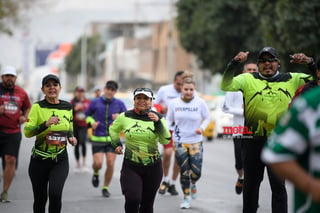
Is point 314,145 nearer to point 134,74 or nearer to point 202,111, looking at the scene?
point 202,111

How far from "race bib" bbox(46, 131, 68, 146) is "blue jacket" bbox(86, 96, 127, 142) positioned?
471cm

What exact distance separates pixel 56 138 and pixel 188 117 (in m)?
3.58

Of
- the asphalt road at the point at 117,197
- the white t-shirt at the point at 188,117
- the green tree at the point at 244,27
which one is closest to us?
the asphalt road at the point at 117,197

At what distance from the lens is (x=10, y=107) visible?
40.7ft

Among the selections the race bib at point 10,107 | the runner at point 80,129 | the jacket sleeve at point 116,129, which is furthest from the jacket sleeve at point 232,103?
the runner at point 80,129

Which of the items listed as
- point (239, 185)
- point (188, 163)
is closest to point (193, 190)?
point (188, 163)

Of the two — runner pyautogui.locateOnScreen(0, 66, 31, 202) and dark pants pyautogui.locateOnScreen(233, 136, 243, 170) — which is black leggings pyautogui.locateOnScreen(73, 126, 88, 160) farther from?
dark pants pyautogui.locateOnScreen(233, 136, 243, 170)

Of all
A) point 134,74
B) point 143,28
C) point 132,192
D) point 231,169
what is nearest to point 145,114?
point 132,192

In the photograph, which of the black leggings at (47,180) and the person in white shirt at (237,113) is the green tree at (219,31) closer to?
the person in white shirt at (237,113)

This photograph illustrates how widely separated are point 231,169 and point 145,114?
34.2 feet

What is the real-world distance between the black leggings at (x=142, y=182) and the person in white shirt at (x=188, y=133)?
3318 mm

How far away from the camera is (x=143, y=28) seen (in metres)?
133

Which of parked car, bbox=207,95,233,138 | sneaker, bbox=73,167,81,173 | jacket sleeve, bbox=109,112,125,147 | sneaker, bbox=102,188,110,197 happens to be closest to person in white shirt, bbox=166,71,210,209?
sneaker, bbox=102,188,110,197

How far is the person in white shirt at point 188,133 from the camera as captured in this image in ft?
38.5
